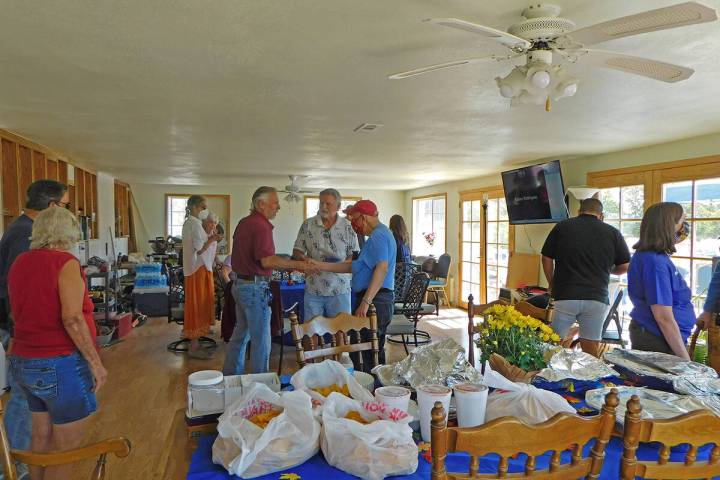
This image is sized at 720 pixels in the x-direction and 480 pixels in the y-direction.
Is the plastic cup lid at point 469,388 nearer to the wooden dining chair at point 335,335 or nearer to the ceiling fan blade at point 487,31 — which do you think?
the wooden dining chair at point 335,335

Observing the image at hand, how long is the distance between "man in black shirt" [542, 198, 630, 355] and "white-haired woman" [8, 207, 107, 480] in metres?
2.65

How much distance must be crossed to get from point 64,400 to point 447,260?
7.13 meters

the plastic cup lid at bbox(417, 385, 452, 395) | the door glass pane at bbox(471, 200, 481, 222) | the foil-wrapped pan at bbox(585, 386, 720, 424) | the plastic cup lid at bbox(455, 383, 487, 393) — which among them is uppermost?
the door glass pane at bbox(471, 200, 481, 222)

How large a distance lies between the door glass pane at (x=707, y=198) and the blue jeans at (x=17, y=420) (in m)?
5.22

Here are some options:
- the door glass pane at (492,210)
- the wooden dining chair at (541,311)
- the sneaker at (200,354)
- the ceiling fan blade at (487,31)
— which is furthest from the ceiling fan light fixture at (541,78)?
the door glass pane at (492,210)

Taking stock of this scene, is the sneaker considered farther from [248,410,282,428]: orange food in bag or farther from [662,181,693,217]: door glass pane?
[662,181,693,217]: door glass pane

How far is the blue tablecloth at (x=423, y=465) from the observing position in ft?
3.78

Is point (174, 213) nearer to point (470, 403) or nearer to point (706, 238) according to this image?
point (706, 238)

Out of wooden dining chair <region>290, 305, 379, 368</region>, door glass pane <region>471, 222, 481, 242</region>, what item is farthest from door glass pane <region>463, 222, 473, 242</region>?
wooden dining chair <region>290, 305, 379, 368</region>

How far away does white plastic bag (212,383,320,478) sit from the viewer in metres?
1.13

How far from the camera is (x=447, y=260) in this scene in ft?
28.0

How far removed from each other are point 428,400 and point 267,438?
17.1 inches

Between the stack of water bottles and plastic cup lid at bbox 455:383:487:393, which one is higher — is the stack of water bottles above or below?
below

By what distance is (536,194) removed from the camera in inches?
229
